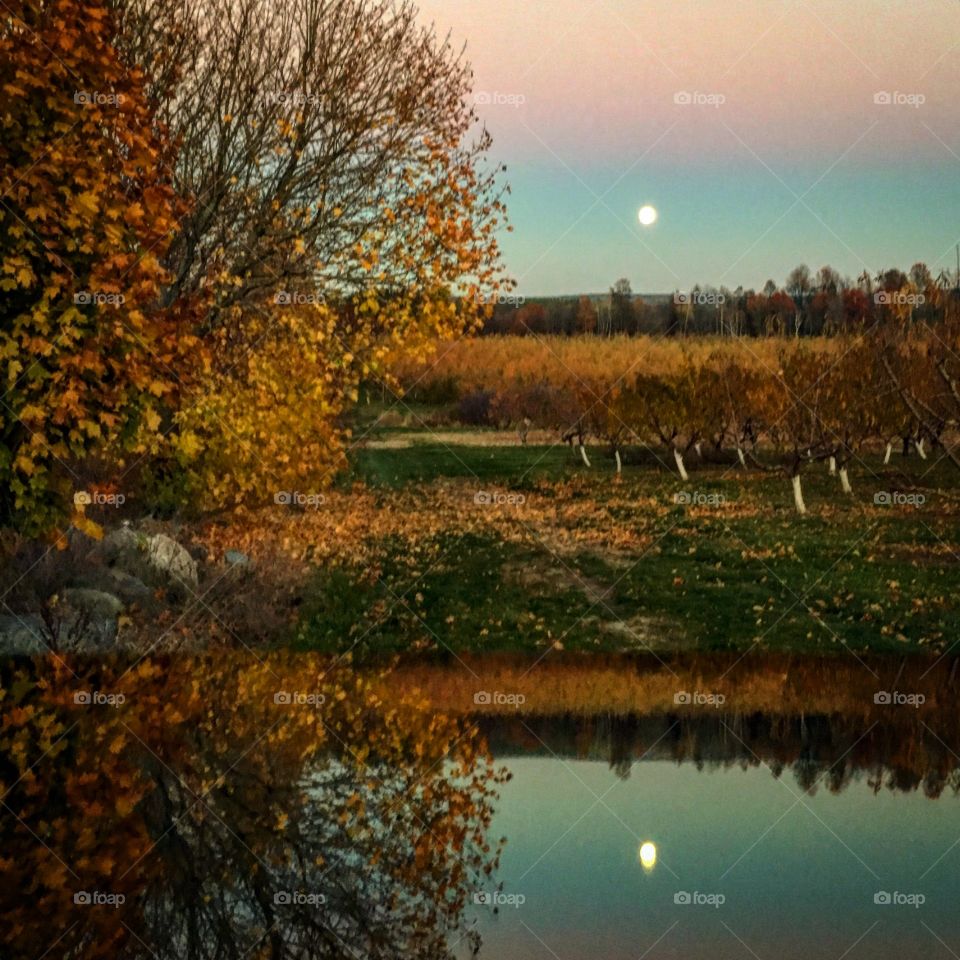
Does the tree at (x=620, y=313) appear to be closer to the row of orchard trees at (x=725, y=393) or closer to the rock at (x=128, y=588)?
the row of orchard trees at (x=725, y=393)

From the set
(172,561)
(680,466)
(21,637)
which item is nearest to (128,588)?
(172,561)

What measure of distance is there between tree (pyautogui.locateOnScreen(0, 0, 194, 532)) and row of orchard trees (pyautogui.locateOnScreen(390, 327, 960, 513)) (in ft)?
45.5

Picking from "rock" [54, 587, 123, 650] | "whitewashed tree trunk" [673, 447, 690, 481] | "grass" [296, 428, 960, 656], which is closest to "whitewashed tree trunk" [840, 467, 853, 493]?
"grass" [296, 428, 960, 656]

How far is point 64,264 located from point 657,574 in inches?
500

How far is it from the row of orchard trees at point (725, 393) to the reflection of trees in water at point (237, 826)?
14.9 meters

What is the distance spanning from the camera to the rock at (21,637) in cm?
1839

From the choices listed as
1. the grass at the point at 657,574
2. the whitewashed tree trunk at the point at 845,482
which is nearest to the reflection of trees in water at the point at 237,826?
the grass at the point at 657,574

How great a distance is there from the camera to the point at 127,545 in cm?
2172

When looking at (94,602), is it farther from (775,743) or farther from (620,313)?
(620,313)

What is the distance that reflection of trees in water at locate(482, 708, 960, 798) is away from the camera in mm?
12898

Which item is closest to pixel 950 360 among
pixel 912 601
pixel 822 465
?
pixel 912 601

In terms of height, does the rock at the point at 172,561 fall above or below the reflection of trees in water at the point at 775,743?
above

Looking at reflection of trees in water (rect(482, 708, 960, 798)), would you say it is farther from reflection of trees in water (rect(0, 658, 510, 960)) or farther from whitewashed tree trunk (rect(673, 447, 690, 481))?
whitewashed tree trunk (rect(673, 447, 690, 481))

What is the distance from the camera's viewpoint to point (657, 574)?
84.8 ft
